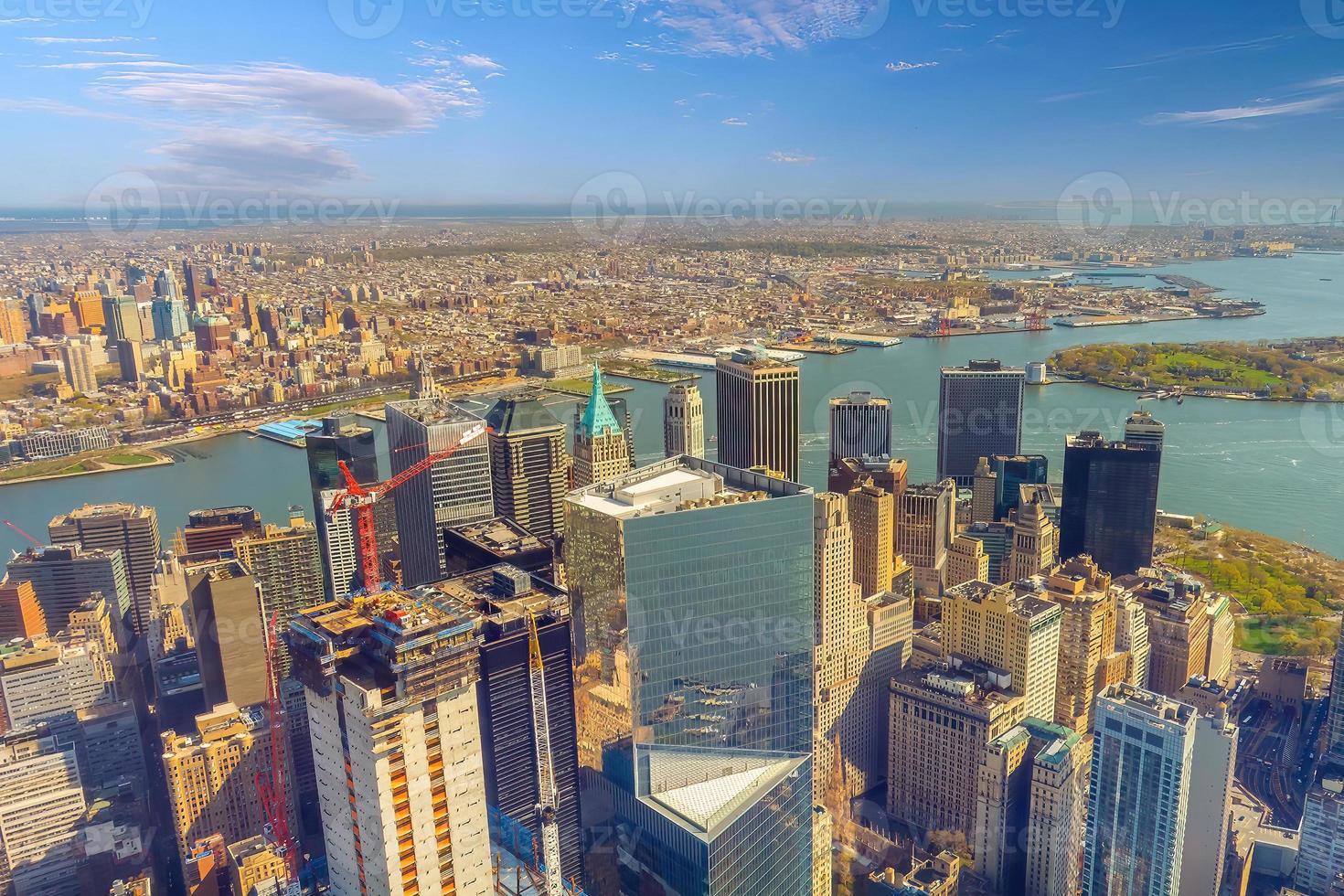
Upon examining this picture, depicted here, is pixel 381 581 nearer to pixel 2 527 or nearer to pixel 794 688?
pixel 794 688

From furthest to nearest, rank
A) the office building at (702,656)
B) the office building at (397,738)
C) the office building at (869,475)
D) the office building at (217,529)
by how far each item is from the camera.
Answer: the office building at (869,475)
the office building at (217,529)
the office building at (702,656)
the office building at (397,738)

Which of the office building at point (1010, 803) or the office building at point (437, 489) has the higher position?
the office building at point (437, 489)

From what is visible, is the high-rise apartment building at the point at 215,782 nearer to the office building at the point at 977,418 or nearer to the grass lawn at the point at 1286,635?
the grass lawn at the point at 1286,635

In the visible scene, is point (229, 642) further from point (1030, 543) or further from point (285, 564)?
point (1030, 543)

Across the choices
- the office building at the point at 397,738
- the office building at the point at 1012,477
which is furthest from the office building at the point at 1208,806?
the office building at the point at 1012,477

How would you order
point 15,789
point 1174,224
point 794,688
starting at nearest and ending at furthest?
point 794,688 < point 15,789 < point 1174,224

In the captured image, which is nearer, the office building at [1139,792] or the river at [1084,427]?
the office building at [1139,792]

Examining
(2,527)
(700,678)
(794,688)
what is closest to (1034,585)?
(794,688)
